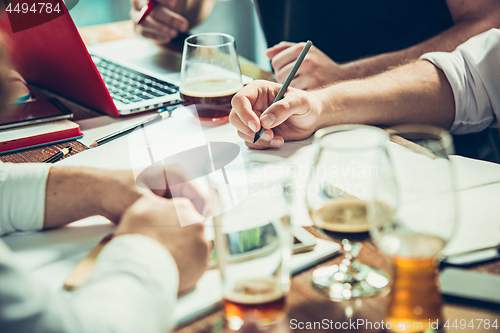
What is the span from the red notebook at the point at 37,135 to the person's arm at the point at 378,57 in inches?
19.9

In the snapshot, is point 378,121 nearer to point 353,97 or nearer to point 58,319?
point 353,97

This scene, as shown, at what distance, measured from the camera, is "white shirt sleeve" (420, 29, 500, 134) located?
0.87 metres

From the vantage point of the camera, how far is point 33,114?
88 centimetres

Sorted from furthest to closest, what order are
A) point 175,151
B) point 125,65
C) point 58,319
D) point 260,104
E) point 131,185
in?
point 125,65 → point 260,104 → point 175,151 → point 131,185 → point 58,319

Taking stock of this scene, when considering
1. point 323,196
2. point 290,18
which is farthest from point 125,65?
point 323,196

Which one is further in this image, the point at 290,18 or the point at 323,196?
the point at 290,18

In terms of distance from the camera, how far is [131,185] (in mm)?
574

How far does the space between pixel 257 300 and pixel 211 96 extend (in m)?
0.61

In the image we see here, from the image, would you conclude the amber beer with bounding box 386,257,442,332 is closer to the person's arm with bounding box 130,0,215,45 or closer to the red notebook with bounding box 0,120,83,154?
the red notebook with bounding box 0,120,83,154

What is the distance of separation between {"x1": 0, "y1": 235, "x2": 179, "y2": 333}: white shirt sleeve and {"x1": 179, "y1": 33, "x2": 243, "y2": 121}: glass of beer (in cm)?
51

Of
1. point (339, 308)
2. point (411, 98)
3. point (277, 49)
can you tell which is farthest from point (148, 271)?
point (277, 49)

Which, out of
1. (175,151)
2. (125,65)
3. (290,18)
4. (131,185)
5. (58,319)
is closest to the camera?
(58,319)

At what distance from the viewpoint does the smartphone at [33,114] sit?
0.86 meters

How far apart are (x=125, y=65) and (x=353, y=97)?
0.67 m
